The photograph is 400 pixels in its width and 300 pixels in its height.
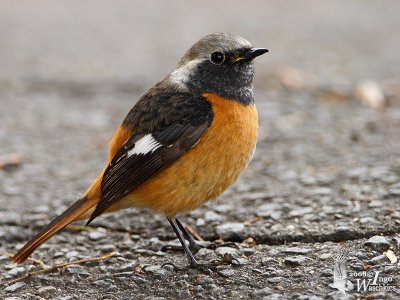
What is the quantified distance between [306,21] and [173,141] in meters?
6.93

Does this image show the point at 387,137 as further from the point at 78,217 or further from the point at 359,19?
the point at 359,19

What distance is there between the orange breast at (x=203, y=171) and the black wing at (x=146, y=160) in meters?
0.05

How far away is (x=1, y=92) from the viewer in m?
7.98

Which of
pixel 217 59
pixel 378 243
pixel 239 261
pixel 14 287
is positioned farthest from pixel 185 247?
pixel 217 59

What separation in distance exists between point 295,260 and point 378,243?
1.68ft

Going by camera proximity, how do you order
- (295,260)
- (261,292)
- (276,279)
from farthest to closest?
(295,260)
(276,279)
(261,292)

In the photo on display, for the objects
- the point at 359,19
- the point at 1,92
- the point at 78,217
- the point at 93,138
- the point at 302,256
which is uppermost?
the point at 359,19

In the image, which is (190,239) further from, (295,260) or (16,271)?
(16,271)

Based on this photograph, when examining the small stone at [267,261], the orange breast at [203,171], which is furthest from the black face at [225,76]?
the small stone at [267,261]

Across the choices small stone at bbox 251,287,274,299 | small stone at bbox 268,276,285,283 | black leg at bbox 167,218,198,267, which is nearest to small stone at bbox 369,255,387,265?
small stone at bbox 268,276,285,283

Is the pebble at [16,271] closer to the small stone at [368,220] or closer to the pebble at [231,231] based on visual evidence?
the pebble at [231,231]

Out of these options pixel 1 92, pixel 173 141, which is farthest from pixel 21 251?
pixel 1 92

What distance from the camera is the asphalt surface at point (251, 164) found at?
157 inches

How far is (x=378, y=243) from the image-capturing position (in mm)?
3963
